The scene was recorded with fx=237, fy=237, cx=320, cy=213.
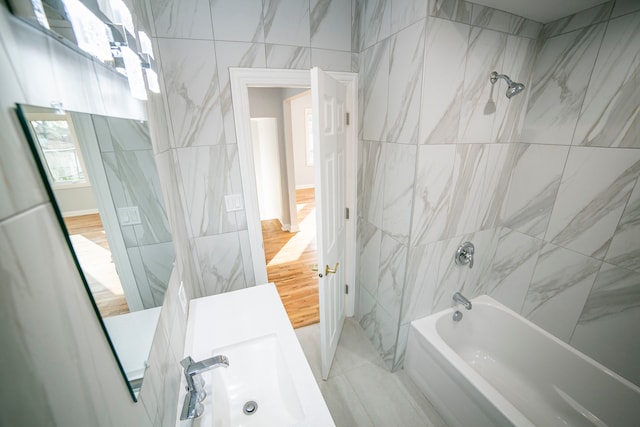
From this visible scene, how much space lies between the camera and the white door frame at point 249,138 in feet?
4.94

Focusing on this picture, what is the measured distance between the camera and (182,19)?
132 cm

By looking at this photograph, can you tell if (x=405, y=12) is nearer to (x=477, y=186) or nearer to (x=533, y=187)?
(x=477, y=186)

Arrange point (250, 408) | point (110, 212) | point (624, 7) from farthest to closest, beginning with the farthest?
point (624, 7), point (250, 408), point (110, 212)

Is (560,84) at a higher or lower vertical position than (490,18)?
lower

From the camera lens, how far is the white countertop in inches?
34.2

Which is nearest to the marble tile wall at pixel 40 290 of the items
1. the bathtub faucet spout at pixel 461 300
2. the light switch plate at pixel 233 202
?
the light switch plate at pixel 233 202

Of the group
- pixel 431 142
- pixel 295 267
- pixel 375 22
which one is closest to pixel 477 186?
pixel 431 142

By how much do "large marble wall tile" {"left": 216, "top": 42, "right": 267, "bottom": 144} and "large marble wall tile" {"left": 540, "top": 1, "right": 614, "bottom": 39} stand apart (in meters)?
1.73

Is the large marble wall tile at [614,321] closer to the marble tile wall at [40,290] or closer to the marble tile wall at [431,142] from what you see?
the marble tile wall at [431,142]

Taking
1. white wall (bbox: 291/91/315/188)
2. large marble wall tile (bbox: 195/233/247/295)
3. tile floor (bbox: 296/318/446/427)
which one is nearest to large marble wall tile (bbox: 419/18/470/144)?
large marble wall tile (bbox: 195/233/247/295)

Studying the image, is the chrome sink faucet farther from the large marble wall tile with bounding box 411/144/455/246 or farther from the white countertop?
the large marble wall tile with bounding box 411/144/455/246

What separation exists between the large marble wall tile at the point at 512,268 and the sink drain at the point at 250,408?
1851mm

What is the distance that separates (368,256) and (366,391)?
969mm

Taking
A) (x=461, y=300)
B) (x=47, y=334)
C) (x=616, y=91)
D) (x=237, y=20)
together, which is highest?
(x=237, y=20)
